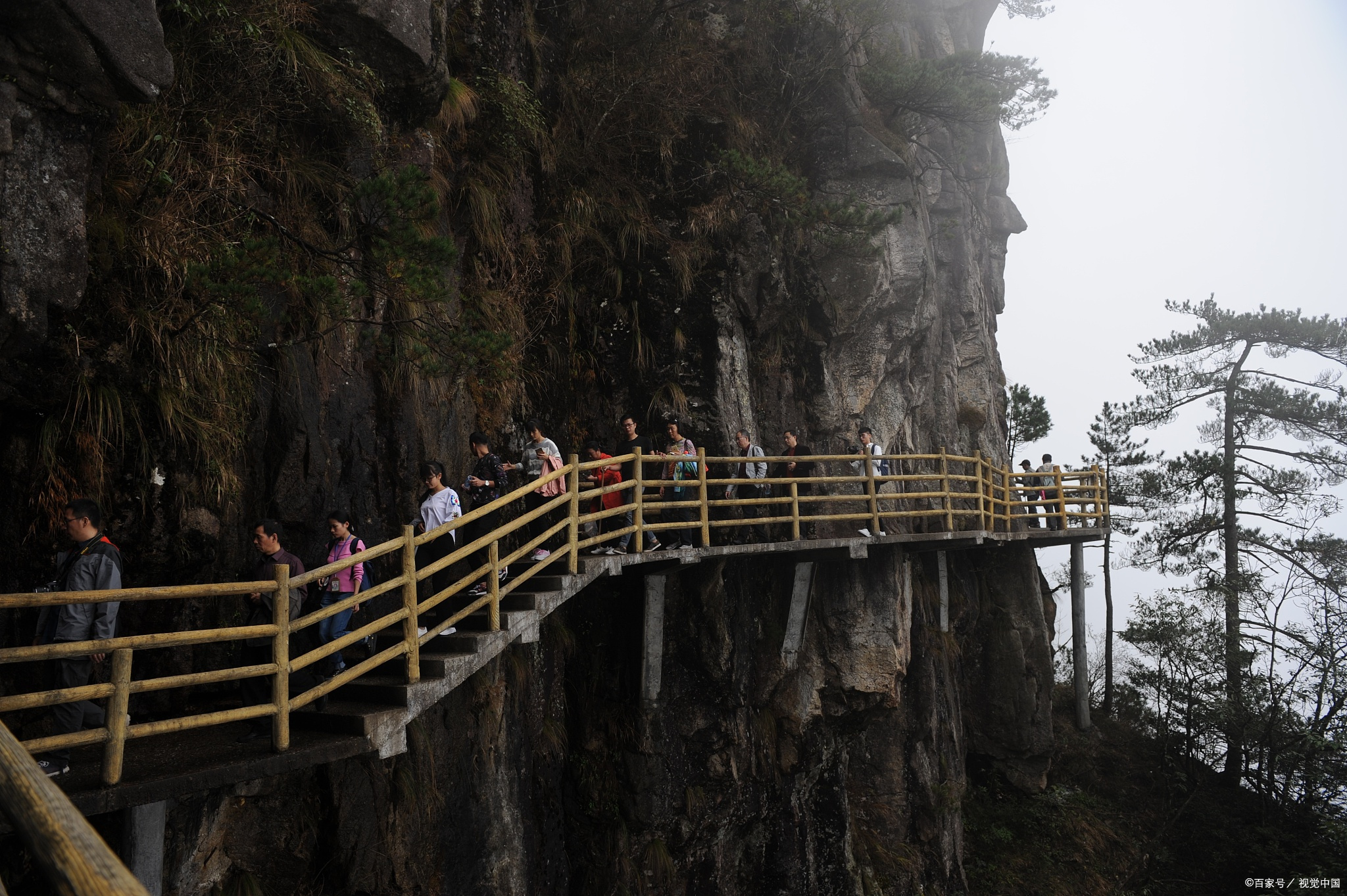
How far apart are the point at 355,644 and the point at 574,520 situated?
237 cm

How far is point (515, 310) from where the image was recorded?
11.7 meters

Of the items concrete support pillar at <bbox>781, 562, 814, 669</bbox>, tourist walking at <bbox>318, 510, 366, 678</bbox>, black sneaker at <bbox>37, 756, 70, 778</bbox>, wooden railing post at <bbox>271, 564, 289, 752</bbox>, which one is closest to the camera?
black sneaker at <bbox>37, 756, 70, 778</bbox>

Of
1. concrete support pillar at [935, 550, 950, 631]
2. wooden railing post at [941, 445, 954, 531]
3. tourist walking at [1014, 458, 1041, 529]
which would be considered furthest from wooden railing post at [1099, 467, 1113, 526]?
wooden railing post at [941, 445, 954, 531]

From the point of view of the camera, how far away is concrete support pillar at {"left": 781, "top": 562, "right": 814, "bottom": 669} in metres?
13.6

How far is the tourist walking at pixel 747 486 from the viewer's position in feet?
38.1

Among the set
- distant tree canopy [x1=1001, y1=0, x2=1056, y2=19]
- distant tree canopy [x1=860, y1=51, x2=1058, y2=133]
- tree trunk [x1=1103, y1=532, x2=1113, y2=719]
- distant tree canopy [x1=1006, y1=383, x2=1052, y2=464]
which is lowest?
tree trunk [x1=1103, y1=532, x2=1113, y2=719]

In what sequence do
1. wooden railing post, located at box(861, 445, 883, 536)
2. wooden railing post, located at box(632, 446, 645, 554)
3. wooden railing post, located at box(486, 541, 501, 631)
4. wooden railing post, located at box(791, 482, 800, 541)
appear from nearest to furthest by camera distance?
wooden railing post, located at box(486, 541, 501, 631) → wooden railing post, located at box(632, 446, 645, 554) → wooden railing post, located at box(791, 482, 800, 541) → wooden railing post, located at box(861, 445, 883, 536)

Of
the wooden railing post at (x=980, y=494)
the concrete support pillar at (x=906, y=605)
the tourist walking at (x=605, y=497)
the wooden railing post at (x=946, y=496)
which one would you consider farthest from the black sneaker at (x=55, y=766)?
the wooden railing post at (x=980, y=494)

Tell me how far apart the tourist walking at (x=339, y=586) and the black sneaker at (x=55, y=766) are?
177 centimetres

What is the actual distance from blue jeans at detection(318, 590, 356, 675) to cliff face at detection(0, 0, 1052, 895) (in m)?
1.09

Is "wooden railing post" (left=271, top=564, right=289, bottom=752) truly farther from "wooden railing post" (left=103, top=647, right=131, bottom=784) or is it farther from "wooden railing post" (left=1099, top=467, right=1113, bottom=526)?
"wooden railing post" (left=1099, top=467, right=1113, bottom=526)

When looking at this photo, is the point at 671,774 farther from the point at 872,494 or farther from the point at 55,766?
the point at 55,766

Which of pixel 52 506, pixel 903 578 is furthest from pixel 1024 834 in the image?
pixel 52 506

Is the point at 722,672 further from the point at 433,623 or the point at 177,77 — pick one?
the point at 177,77
